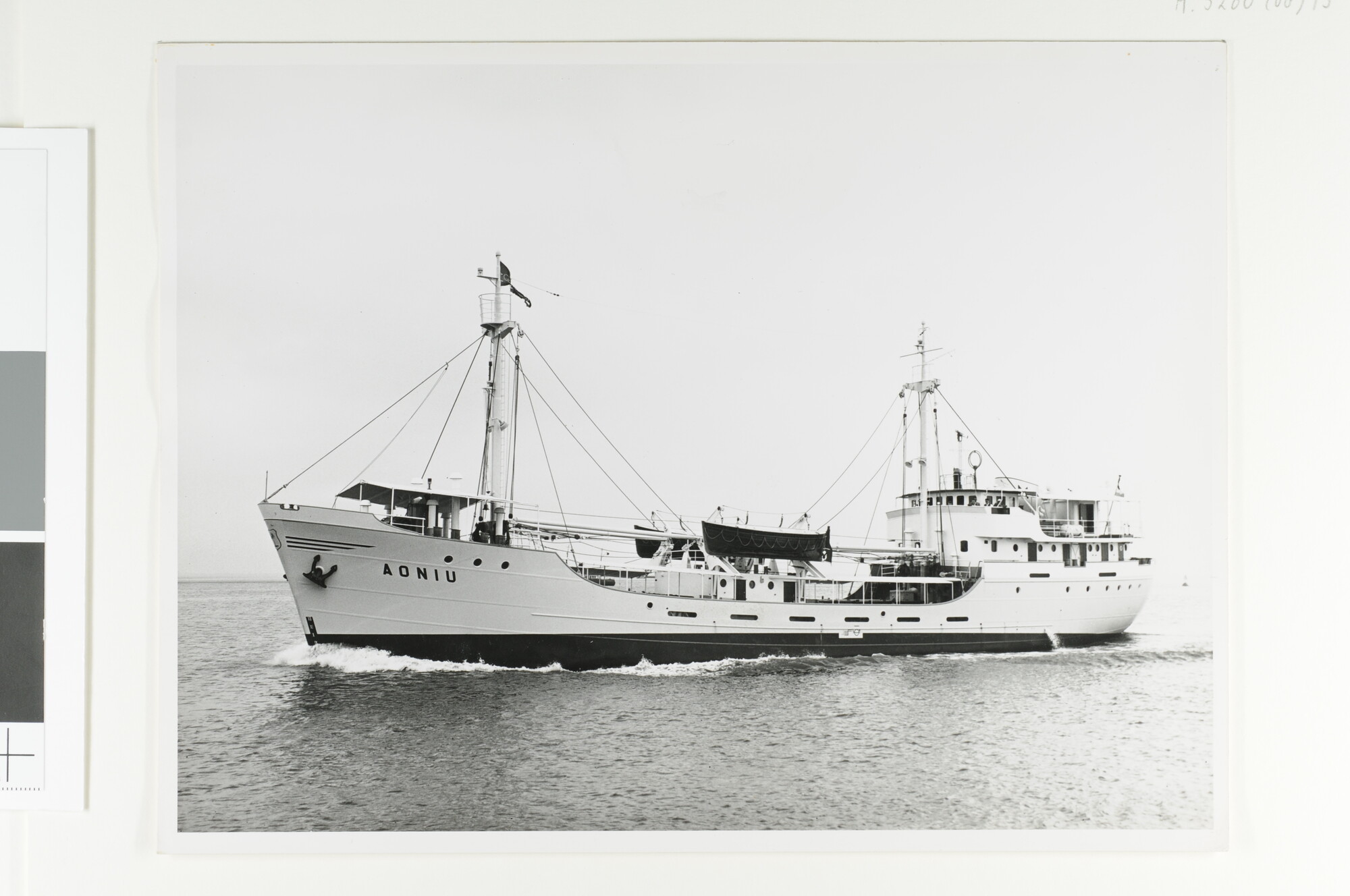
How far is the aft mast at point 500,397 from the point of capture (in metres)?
1.75

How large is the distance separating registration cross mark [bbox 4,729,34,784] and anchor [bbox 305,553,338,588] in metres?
0.71

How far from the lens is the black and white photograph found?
1.74 metres

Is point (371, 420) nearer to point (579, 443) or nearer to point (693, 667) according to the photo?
point (579, 443)

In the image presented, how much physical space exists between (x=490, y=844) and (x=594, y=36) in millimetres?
1958

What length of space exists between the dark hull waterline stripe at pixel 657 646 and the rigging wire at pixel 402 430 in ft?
1.39

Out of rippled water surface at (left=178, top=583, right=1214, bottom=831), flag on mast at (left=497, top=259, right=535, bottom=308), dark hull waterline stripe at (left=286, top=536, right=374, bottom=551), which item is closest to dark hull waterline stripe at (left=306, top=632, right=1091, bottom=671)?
rippled water surface at (left=178, top=583, right=1214, bottom=831)

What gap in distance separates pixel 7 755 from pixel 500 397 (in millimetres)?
1418

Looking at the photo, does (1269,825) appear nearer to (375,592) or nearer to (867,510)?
(867,510)

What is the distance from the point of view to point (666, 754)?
1.78m

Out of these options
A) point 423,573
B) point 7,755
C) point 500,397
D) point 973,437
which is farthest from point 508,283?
point 7,755

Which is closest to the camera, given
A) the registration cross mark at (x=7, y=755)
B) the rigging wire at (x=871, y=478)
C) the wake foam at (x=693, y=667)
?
the registration cross mark at (x=7, y=755)

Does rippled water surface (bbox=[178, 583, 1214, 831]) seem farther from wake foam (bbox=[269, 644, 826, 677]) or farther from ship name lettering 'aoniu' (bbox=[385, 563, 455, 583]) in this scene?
ship name lettering 'aoniu' (bbox=[385, 563, 455, 583])

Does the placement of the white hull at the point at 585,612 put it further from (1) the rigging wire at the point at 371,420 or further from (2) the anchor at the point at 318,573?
A: (1) the rigging wire at the point at 371,420

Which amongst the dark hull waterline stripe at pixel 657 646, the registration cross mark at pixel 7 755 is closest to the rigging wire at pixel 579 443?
the dark hull waterline stripe at pixel 657 646
